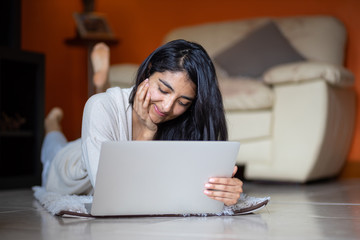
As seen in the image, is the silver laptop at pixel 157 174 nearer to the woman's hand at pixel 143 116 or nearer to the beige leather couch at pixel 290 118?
the woman's hand at pixel 143 116

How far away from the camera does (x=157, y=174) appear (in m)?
1.41

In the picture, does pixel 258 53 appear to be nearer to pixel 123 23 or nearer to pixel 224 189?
pixel 123 23

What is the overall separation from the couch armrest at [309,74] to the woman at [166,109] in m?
1.26

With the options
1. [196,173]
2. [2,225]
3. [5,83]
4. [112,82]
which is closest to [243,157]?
[112,82]

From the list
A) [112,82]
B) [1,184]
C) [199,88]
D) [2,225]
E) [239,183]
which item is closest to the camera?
[2,225]

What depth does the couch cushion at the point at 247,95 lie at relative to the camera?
9.91 ft

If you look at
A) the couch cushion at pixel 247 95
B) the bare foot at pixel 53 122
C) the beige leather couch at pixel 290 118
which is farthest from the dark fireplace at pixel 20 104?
the couch cushion at pixel 247 95

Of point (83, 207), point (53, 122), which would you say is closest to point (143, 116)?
point (83, 207)

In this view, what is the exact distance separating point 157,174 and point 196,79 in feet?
1.35

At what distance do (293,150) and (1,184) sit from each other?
1556 mm

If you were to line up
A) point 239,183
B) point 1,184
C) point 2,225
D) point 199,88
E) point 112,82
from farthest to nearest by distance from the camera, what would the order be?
point 112,82
point 1,184
point 199,88
point 239,183
point 2,225

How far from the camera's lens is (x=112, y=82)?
3414mm

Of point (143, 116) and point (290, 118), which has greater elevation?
point (143, 116)

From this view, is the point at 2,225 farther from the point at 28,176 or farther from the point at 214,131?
the point at 28,176
